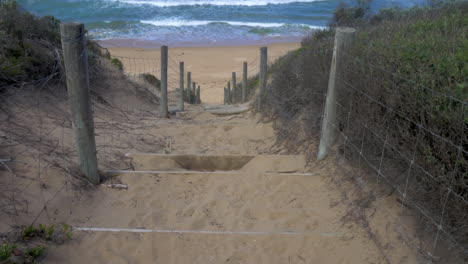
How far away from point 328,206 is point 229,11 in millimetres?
36138

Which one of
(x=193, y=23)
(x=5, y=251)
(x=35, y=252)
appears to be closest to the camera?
(x=5, y=251)

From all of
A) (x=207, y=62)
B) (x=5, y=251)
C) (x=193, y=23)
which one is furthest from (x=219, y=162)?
(x=193, y=23)

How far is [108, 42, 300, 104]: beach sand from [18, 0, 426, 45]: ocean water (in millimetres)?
2778

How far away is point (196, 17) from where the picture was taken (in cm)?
3634

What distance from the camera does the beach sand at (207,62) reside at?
66.0 feet

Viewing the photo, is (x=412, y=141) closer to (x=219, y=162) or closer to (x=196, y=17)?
(x=219, y=162)

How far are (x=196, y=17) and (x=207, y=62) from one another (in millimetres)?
13718

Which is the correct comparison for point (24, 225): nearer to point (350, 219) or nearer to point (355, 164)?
point (350, 219)

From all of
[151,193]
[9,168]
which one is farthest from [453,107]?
[9,168]

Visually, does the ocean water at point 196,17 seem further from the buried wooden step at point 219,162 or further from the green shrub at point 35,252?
the green shrub at point 35,252

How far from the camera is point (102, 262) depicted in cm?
365

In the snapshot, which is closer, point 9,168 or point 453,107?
point 453,107

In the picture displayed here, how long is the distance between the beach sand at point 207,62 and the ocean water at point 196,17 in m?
2.78

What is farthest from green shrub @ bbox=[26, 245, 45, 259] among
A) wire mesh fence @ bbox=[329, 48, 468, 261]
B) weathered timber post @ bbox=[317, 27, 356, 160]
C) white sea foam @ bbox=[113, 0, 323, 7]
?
white sea foam @ bbox=[113, 0, 323, 7]
